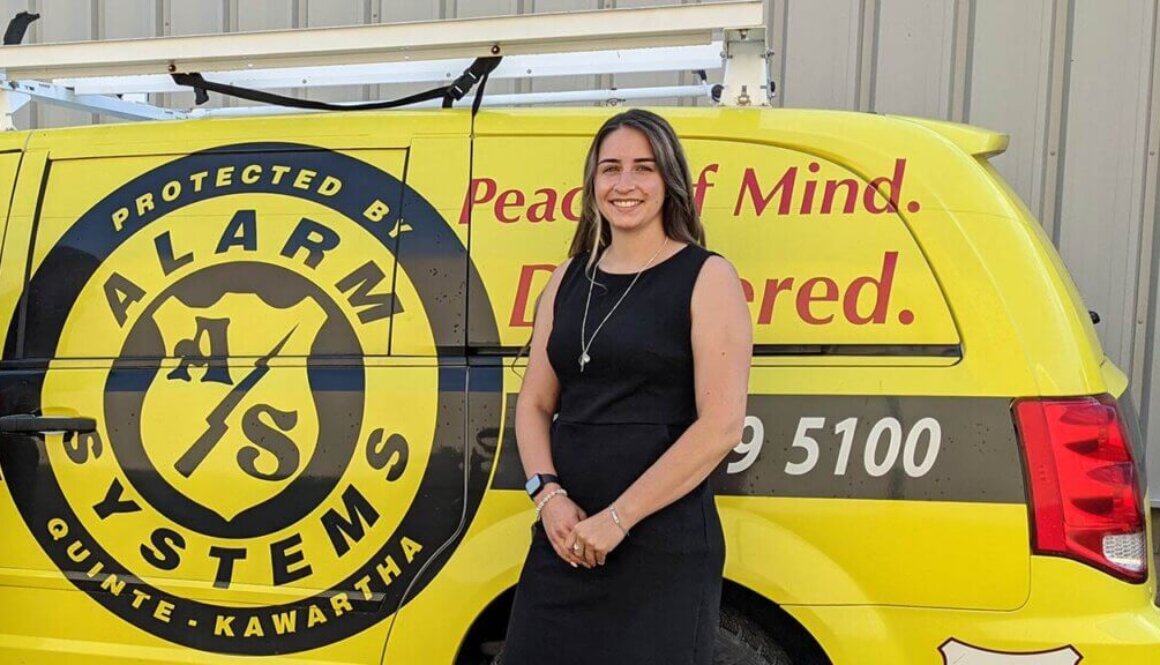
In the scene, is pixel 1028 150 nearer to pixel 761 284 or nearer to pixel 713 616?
pixel 761 284

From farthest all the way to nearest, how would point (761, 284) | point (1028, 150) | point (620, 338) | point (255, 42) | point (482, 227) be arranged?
point (1028, 150), point (255, 42), point (482, 227), point (761, 284), point (620, 338)

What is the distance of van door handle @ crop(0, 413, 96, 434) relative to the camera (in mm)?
2721

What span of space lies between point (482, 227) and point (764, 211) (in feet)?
2.26

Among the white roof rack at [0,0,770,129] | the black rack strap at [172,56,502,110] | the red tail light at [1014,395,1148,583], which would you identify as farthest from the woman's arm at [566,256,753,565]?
the black rack strap at [172,56,502,110]

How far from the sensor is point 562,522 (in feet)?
6.49

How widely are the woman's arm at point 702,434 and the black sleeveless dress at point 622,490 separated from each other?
43mm

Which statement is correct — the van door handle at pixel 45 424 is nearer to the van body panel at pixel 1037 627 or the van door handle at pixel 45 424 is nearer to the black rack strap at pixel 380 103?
the black rack strap at pixel 380 103

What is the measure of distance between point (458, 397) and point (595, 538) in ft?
2.32

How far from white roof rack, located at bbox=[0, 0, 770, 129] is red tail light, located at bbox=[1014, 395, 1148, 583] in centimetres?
103

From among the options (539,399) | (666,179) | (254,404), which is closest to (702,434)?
(539,399)

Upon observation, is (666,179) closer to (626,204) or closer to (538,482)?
(626,204)

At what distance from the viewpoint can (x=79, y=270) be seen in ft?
9.23

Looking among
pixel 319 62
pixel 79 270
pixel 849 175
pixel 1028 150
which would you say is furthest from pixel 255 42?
pixel 1028 150

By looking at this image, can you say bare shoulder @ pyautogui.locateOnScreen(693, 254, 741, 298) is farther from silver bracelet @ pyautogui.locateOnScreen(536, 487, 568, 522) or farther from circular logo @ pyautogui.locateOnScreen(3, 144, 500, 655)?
circular logo @ pyautogui.locateOnScreen(3, 144, 500, 655)
